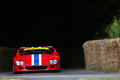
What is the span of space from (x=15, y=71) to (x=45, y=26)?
1565 centimetres

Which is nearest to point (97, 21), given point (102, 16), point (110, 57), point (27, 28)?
point (102, 16)

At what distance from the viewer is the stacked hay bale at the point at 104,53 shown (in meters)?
16.7

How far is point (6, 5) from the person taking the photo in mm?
30641

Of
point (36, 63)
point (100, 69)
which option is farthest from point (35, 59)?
point (100, 69)

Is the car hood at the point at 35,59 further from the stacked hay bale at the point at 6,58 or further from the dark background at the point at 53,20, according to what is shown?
the dark background at the point at 53,20

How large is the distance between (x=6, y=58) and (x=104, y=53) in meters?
6.21

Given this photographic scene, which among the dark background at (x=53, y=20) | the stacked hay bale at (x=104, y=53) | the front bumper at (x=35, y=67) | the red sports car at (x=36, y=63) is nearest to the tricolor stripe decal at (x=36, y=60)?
the red sports car at (x=36, y=63)

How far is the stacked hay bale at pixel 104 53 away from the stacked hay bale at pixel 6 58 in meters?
4.49

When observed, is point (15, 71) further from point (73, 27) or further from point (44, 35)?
point (73, 27)

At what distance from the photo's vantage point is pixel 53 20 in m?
32.7

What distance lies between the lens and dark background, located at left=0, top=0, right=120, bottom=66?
30.7m

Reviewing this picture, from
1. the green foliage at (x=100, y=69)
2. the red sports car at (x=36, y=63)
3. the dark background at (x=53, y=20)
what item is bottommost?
the green foliage at (x=100, y=69)

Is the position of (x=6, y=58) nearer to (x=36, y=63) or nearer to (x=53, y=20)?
(x=36, y=63)

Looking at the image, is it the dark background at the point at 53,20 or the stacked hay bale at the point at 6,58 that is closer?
the stacked hay bale at the point at 6,58
